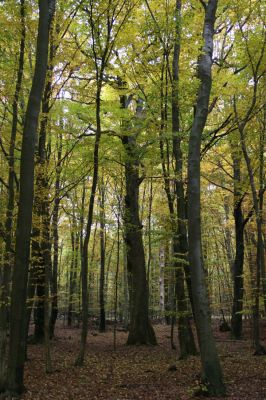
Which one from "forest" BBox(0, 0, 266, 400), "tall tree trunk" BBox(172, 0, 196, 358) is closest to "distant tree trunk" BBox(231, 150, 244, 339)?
"forest" BBox(0, 0, 266, 400)

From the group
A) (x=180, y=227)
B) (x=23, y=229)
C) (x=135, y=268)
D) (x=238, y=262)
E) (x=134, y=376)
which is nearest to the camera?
(x=23, y=229)

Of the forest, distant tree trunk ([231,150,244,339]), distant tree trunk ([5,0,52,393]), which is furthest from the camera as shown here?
distant tree trunk ([231,150,244,339])

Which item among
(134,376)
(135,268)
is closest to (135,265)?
(135,268)

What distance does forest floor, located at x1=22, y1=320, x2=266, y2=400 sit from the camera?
692 cm

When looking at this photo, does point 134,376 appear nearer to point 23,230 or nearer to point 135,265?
point 23,230

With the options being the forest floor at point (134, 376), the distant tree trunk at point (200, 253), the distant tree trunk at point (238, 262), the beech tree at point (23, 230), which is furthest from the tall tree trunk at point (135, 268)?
the beech tree at point (23, 230)

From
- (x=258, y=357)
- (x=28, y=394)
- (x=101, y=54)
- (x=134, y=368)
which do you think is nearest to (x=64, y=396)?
(x=28, y=394)

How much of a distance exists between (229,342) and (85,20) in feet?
44.5

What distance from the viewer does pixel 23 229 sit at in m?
6.39

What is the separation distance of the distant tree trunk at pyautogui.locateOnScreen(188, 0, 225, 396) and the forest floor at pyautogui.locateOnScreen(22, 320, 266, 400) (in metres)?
0.47

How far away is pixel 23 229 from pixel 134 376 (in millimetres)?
5166

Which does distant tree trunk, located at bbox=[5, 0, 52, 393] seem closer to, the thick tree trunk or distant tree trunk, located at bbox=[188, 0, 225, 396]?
distant tree trunk, located at bbox=[188, 0, 225, 396]

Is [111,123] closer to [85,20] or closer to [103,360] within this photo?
[85,20]

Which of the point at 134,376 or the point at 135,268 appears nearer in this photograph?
the point at 134,376
